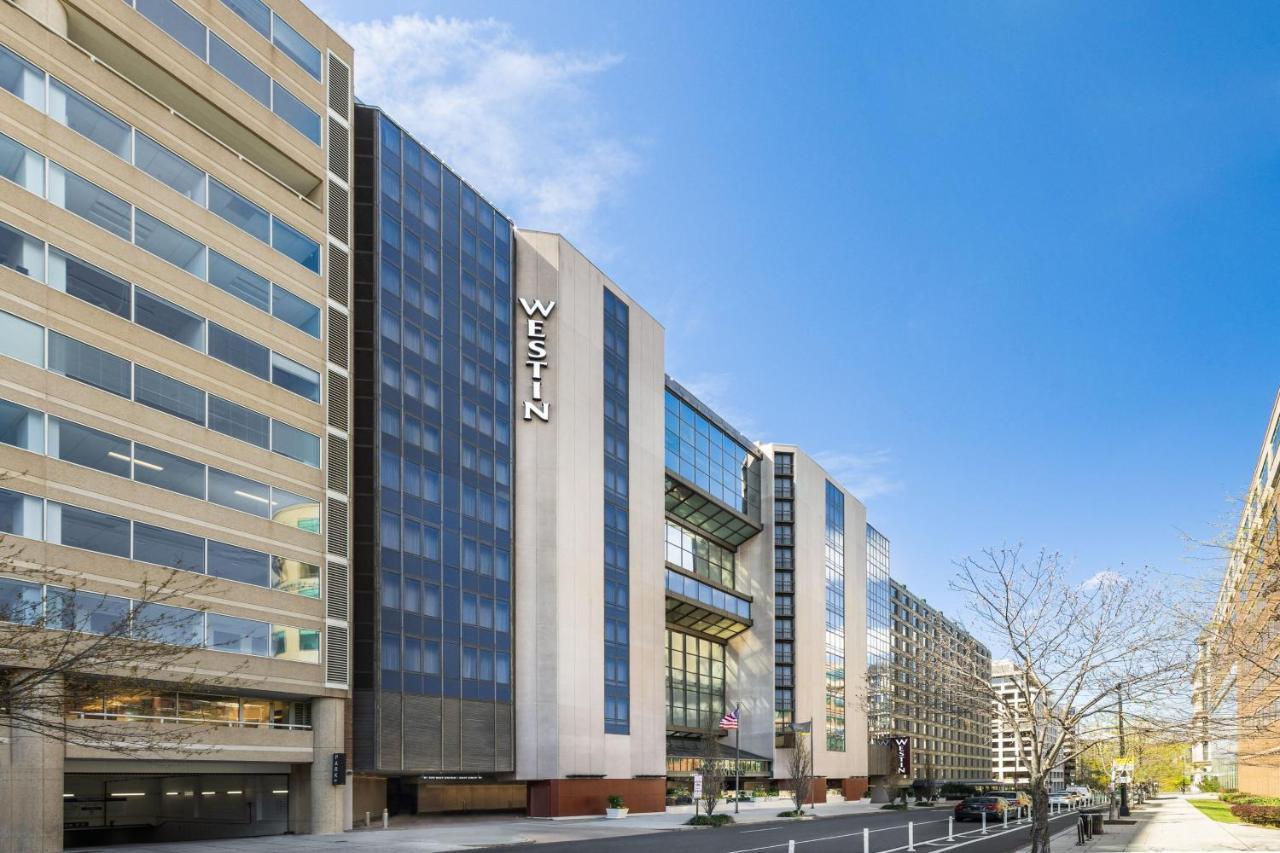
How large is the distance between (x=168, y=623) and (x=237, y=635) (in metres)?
4.13

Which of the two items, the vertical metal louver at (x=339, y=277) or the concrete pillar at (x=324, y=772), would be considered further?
the vertical metal louver at (x=339, y=277)

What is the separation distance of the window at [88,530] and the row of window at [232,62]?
56.4 ft

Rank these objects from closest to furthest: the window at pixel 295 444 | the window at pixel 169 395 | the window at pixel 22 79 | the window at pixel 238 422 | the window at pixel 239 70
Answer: the window at pixel 22 79, the window at pixel 169 395, the window at pixel 238 422, the window at pixel 239 70, the window at pixel 295 444

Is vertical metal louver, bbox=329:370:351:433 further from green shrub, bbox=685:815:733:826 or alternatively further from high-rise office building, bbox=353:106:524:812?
green shrub, bbox=685:815:733:826

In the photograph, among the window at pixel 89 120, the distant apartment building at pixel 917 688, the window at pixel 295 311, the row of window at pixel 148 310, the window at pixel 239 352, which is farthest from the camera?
the window at pixel 295 311

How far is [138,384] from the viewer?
37.3 metres

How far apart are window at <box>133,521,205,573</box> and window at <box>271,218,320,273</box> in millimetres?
12210

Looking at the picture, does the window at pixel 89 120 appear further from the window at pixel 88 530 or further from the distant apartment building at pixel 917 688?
the distant apartment building at pixel 917 688

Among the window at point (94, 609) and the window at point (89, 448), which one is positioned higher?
the window at point (89, 448)

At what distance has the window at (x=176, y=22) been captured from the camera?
39375 millimetres

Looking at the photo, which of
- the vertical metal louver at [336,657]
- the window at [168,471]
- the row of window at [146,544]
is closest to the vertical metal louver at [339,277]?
the window at [168,471]

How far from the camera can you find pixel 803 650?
99000 mm

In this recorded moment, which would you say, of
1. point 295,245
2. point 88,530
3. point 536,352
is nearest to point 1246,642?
point 88,530

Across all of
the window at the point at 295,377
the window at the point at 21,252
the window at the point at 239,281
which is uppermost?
the window at the point at 239,281
